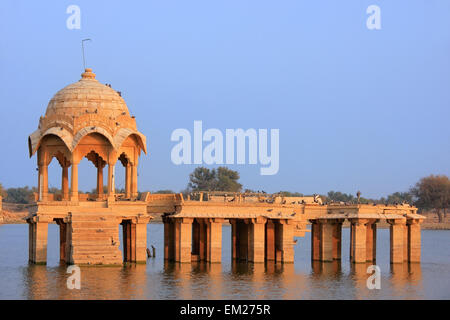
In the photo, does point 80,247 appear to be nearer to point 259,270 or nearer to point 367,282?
point 259,270

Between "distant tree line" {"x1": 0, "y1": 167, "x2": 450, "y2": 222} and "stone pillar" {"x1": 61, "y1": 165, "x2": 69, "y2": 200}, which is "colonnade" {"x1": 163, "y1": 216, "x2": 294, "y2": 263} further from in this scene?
"distant tree line" {"x1": 0, "y1": 167, "x2": 450, "y2": 222}

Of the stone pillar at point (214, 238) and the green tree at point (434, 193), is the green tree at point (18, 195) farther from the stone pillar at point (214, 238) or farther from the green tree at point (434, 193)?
the stone pillar at point (214, 238)

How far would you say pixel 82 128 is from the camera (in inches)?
2303

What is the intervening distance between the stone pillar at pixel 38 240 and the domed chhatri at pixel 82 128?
199 cm

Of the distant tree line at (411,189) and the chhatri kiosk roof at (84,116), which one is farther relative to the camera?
the distant tree line at (411,189)

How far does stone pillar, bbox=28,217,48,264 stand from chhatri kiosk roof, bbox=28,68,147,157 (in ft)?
14.4

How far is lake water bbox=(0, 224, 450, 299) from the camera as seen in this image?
47656 mm

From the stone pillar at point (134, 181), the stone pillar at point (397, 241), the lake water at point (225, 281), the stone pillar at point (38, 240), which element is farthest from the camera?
the stone pillar at point (134, 181)

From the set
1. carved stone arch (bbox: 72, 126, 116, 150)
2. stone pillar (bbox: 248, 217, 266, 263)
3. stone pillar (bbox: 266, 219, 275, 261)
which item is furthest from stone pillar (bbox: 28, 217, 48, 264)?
stone pillar (bbox: 266, 219, 275, 261)

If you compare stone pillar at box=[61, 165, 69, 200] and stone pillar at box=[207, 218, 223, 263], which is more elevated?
stone pillar at box=[61, 165, 69, 200]

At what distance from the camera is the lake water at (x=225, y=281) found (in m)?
47.7

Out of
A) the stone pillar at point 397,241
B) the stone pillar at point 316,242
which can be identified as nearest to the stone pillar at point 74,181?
the stone pillar at point 316,242

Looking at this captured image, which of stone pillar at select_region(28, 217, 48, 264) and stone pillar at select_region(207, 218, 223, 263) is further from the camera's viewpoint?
stone pillar at select_region(207, 218, 223, 263)
